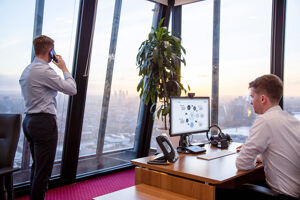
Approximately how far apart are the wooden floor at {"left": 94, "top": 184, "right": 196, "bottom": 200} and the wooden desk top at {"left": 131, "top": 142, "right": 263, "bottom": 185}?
138 mm

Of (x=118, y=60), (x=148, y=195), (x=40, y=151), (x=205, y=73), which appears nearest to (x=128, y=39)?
(x=118, y=60)

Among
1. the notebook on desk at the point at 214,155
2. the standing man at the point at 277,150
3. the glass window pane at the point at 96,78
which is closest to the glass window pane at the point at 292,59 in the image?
the notebook on desk at the point at 214,155

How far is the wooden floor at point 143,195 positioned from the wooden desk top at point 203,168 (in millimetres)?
138

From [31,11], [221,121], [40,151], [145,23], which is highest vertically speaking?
[145,23]

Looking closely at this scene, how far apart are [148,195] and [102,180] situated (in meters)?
2.24

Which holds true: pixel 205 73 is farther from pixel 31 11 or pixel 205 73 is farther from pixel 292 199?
pixel 292 199

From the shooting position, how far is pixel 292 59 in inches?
145

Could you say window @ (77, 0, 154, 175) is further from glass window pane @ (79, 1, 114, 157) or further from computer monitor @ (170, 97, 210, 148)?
computer monitor @ (170, 97, 210, 148)

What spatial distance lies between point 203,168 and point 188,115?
0.72m

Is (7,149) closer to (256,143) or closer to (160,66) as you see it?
(256,143)

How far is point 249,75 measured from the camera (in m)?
4.04

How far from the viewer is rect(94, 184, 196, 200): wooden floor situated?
172 cm

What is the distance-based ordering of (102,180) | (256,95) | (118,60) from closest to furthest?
1. (256,95)
2. (102,180)
3. (118,60)

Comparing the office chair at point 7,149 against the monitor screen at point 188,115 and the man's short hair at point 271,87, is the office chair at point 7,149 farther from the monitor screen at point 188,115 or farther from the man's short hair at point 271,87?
the man's short hair at point 271,87
